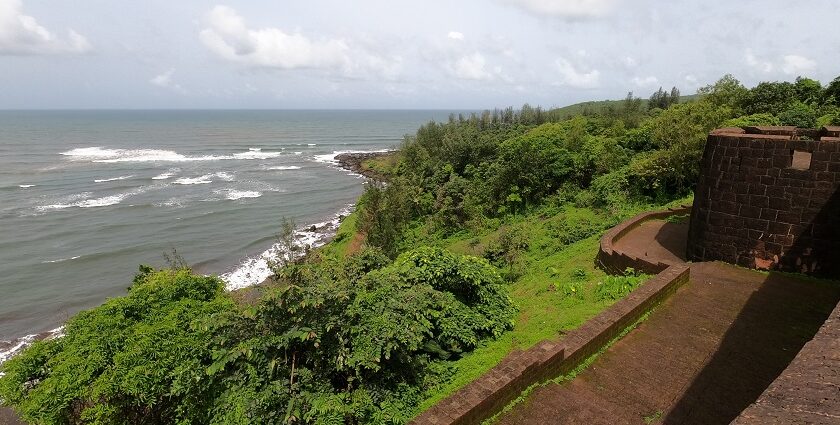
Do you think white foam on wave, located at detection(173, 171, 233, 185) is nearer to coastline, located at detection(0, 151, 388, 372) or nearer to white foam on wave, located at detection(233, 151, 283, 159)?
white foam on wave, located at detection(233, 151, 283, 159)

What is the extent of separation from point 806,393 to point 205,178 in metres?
55.6

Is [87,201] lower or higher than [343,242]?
higher

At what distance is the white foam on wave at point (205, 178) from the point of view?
49.5 metres

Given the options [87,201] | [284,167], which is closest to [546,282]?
[87,201]

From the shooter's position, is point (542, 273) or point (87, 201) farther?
point (87, 201)

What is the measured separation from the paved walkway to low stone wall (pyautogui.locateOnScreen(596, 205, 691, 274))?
1591mm

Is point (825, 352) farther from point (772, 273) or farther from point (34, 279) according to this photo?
point (34, 279)

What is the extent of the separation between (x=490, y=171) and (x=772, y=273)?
62.4 feet

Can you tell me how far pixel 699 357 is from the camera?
769 centimetres

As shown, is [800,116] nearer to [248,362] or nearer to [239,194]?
[248,362]

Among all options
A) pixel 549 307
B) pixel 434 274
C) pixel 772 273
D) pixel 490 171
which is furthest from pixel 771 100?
pixel 434 274

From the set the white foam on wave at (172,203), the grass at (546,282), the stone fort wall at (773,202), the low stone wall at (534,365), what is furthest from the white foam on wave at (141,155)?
the low stone wall at (534,365)

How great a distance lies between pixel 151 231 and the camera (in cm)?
3216

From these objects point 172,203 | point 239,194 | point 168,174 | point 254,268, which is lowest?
point 254,268
